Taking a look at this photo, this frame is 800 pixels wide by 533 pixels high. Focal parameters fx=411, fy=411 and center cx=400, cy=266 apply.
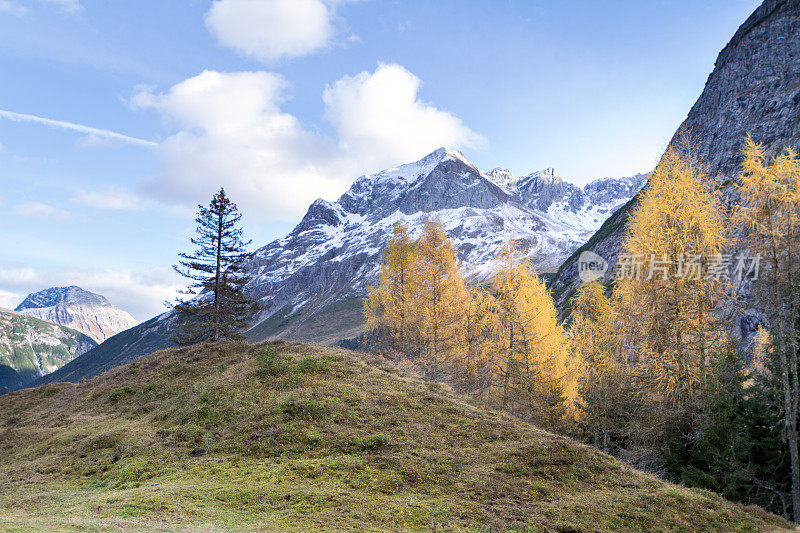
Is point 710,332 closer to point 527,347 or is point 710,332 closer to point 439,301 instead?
point 527,347

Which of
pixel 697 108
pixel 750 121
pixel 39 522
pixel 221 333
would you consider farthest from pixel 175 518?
pixel 697 108

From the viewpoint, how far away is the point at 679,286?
16578 mm

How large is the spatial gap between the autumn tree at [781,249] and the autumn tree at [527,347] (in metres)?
10.7

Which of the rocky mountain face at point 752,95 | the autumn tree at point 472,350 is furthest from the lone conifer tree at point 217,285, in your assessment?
the rocky mountain face at point 752,95

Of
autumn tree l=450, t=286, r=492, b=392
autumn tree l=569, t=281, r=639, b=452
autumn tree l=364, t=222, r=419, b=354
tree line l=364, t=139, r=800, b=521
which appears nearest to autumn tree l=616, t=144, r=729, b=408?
tree line l=364, t=139, r=800, b=521

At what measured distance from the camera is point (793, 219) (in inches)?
575

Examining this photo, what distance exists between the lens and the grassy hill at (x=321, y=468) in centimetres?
909

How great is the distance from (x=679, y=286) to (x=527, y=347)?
9.56 meters

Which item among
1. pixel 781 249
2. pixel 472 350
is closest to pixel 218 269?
pixel 472 350

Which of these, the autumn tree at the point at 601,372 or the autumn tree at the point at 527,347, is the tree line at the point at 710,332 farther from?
the autumn tree at the point at 527,347

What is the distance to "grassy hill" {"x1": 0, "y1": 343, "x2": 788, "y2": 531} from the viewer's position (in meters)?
9.09

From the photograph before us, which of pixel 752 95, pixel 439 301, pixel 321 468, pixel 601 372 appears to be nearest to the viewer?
pixel 321 468

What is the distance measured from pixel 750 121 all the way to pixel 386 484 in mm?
145420

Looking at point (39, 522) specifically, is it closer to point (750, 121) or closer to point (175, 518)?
point (175, 518)
